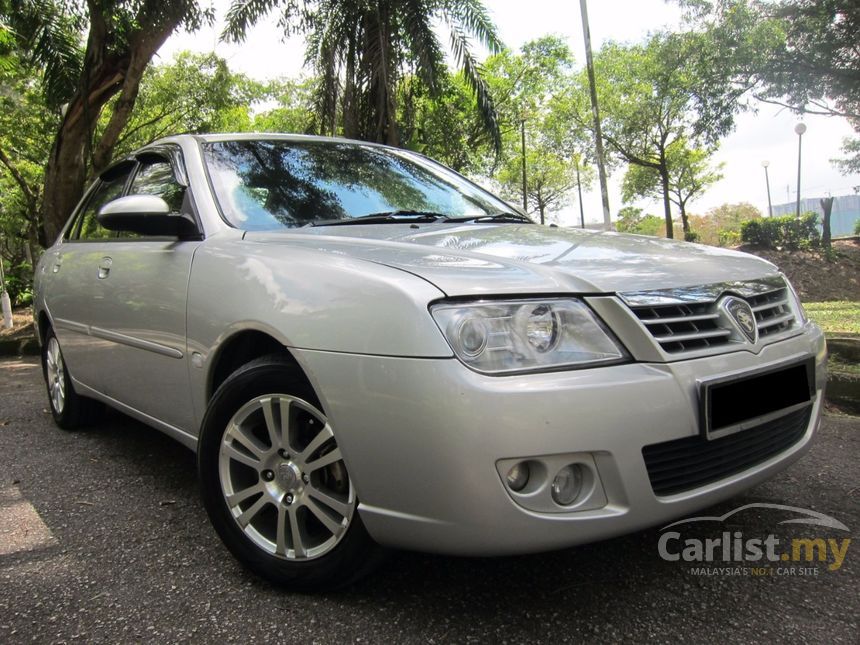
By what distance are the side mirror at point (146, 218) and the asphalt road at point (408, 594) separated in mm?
1105

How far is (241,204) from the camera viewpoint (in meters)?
2.48

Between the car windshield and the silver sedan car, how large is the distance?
0.02m

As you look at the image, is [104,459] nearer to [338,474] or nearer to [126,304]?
[126,304]

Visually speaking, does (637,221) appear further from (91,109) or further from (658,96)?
(91,109)

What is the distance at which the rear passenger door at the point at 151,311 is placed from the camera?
2.41 m

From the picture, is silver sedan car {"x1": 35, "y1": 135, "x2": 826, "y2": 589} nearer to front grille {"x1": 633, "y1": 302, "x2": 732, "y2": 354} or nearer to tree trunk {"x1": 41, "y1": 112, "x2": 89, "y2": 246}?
front grille {"x1": 633, "y1": 302, "x2": 732, "y2": 354}

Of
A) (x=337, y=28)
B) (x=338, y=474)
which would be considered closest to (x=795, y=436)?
(x=338, y=474)

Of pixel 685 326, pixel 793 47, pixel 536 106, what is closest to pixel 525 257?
pixel 685 326

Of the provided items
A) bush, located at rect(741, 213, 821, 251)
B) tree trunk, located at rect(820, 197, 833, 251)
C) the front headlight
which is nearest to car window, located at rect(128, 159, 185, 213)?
the front headlight

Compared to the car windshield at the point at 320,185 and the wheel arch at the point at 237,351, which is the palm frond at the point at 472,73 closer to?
the car windshield at the point at 320,185

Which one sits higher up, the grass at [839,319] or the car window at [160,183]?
the car window at [160,183]

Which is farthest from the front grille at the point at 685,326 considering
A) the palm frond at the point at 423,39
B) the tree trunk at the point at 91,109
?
the palm frond at the point at 423,39

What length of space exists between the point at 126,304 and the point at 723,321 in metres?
2.28

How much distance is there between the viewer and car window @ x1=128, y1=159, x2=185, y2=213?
2.67m
